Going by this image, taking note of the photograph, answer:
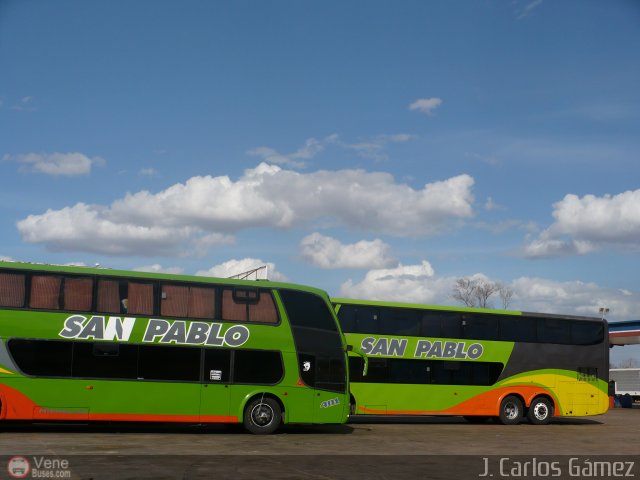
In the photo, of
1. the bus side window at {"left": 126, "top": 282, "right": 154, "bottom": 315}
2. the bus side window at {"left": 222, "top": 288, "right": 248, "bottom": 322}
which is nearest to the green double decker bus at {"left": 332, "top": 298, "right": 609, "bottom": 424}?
the bus side window at {"left": 222, "top": 288, "right": 248, "bottom": 322}

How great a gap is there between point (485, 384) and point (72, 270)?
1400cm

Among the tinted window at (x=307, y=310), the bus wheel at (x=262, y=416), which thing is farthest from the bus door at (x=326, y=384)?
the bus wheel at (x=262, y=416)

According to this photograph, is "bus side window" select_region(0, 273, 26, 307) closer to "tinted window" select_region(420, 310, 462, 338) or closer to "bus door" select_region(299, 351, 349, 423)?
"bus door" select_region(299, 351, 349, 423)

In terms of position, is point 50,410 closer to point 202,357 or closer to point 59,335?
point 59,335

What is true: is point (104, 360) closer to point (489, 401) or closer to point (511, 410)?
point (489, 401)

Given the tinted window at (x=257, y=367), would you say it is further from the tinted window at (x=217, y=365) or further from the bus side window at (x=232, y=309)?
the bus side window at (x=232, y=309)

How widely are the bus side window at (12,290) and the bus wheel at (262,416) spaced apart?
232 inches

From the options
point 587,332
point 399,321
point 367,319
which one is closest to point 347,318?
point 367,319

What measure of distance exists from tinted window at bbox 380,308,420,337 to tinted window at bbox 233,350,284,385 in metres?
5.56

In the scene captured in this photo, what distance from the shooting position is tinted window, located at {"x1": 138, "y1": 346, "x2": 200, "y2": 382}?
63.0 feet

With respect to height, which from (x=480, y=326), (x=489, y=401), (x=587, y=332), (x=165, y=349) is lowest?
(x=489, y=401)

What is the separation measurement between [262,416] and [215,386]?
4.53 ft

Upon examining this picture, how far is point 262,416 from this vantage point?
65.7ft

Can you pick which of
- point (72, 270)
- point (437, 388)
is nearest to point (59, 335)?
point (72, 270)
